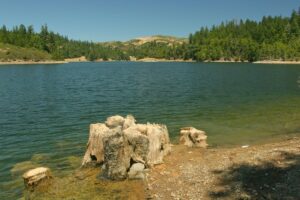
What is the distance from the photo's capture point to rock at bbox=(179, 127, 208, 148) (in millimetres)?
28484

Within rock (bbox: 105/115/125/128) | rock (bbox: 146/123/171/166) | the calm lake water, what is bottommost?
the calm lake water

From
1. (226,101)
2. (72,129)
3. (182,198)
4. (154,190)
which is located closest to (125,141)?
(154,190)

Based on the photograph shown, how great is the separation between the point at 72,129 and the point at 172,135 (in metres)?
11.3

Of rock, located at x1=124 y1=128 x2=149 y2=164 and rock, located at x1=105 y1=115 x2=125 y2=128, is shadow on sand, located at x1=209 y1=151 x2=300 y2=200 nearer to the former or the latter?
rock, located at x1=124 y1=128 x2=149 y2=164

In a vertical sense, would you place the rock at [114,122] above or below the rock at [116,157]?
above

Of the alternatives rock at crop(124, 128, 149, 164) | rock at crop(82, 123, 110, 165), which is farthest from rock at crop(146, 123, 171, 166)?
rock at crop(82, 123, 110, 165)

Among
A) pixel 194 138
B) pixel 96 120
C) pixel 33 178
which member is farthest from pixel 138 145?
pixel 96 120

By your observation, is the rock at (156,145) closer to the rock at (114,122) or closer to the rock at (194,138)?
the rock at (114,122)

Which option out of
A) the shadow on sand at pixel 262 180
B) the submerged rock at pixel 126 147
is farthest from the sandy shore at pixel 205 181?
the submerged rock at pixel 126 147

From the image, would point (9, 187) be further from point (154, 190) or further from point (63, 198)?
point (154, 190)

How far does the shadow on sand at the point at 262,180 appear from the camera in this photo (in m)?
16.6

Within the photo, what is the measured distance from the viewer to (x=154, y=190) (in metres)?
18.9

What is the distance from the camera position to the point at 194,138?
28656mm

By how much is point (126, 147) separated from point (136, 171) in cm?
169
